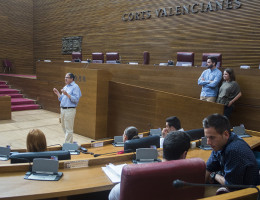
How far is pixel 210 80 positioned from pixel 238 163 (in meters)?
3.27

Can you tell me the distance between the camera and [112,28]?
955 cm

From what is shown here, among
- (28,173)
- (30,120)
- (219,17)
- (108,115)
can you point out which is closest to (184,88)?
(108,115)

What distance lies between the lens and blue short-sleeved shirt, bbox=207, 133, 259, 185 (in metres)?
1.70

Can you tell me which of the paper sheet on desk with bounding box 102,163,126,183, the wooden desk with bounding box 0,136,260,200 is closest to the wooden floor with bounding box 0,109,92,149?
the wooden desk with bounding box 0,136,260,200

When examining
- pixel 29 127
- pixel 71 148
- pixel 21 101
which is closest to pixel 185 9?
pixel 29 127

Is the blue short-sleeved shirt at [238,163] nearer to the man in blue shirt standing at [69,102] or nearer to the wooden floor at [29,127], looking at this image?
the man in blue shirt standing at [69,102]

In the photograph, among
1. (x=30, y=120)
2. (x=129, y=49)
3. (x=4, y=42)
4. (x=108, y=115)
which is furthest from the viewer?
(x=4, y=42)

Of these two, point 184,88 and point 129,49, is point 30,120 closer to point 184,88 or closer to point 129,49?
point 129,49

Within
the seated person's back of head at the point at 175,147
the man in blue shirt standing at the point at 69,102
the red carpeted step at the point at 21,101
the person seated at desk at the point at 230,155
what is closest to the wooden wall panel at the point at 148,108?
the man in blue shirt standing at the point at 69,102

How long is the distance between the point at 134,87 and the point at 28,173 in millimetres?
4014

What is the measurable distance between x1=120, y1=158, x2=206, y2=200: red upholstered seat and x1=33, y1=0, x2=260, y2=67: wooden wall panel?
5675mm

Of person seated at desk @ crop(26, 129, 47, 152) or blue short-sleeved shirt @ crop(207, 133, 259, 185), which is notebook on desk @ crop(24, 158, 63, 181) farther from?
blue short-sleeved shirt @ crop(207, 133, 259, 185)

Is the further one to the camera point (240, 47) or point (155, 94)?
point (240, 47)

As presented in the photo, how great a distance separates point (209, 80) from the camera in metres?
4.82
